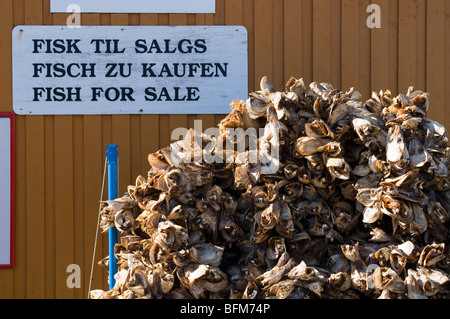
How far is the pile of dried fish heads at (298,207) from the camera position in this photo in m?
3.37

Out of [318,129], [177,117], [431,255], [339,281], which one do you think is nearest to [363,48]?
[177,117]

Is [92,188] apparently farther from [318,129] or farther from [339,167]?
[339,167]

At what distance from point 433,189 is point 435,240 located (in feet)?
0.98

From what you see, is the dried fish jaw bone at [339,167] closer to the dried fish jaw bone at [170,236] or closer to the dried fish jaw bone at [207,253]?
the dried fish jaw bone at [207,253]

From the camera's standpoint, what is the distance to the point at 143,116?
4953 mm

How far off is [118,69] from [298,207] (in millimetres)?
2073

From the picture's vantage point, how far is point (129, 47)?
16.2 ft

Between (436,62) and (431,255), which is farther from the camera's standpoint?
(436,62)

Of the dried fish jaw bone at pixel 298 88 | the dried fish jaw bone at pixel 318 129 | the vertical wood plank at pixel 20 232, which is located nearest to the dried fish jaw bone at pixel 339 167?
the dried fish jaw bone at pixel 318 129

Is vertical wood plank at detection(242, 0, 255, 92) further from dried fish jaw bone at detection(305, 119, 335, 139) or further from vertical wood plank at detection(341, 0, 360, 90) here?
dried fish jaw bone at detection(305, 119, 335, 139)

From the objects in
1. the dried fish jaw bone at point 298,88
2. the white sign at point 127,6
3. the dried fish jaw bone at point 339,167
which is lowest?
the dried fish jaw bone at point 339,167

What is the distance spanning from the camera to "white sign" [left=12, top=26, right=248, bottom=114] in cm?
492

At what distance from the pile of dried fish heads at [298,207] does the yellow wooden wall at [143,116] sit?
115 centimetres

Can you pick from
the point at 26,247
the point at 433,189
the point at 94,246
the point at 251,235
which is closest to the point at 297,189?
the point at 251,235
